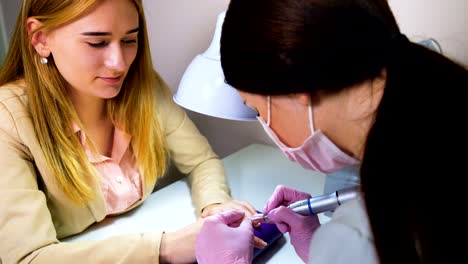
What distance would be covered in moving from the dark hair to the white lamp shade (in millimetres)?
365

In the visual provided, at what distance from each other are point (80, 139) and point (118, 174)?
0.14 m

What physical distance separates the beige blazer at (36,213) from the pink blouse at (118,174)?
4 cm

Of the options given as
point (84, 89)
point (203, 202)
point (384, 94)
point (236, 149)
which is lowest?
point (236, 149)

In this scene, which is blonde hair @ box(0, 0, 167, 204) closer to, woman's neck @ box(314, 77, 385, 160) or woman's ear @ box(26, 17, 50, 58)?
woman's ear @ box(26, 17, 50, 58)

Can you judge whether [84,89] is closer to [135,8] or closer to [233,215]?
[135,8]

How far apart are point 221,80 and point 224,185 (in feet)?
1.23

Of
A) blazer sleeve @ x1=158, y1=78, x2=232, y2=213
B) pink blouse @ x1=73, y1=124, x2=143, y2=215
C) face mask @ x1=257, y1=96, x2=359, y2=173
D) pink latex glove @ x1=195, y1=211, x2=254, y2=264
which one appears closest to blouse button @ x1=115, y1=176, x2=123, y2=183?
pink blouse @ x1=73, y1=124, x2=143, y2=215

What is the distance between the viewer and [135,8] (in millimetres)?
1114

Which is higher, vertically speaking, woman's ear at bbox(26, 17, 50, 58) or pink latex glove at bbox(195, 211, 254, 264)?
woman's ear at bbox(26, 17, 50, 58)

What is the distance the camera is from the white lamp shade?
1033mm

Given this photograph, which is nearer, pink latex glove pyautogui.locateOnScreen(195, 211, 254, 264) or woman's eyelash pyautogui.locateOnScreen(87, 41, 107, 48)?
pink latex glove pyautogui.locateOnScreen(195, 211, 254, 264)

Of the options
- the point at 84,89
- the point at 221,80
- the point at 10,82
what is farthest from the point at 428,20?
the point at 10,82

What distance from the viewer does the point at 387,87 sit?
63 cm

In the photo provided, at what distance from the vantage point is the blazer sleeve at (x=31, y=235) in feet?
3.13
